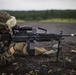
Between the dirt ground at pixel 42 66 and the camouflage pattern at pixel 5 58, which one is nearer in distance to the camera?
the dirt ground at pixel 42 66

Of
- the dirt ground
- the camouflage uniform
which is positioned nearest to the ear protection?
the camouflage uniform

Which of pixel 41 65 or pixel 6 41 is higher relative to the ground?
pixel 6 41

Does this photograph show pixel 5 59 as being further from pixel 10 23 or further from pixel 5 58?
pixel 10 23

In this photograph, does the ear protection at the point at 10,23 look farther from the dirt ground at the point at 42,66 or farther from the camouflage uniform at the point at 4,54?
the dirt ground at the point at 42,66

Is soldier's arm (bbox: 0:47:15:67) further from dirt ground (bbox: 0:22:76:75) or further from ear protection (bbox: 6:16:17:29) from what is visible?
ear protection (bbox: 6:16:17:29)

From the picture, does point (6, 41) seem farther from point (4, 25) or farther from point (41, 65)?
point (41, 65)

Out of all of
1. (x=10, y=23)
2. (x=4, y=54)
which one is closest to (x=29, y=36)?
(x=10, y=23)

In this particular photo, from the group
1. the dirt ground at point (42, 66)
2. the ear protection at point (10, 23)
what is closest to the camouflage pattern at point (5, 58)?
the dirt ground at point (42, 66)

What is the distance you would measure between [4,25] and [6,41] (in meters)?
0.58

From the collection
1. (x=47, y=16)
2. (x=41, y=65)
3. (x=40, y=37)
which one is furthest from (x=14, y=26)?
(x=47, y=16)

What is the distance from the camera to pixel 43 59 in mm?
9695

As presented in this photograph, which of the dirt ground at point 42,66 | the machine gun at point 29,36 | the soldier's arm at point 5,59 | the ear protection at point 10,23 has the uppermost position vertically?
the ear protection at point 10,23

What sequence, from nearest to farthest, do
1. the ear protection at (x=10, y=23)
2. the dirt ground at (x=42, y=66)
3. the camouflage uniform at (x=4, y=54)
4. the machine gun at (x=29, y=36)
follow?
the dirt ground at (x=42, y=66)
the camouflage uniform at (x=4, y=54)
the ear protection at (x=10, y=23)
the machine gun at (x=29, y=36)

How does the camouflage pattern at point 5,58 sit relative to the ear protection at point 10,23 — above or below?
below
